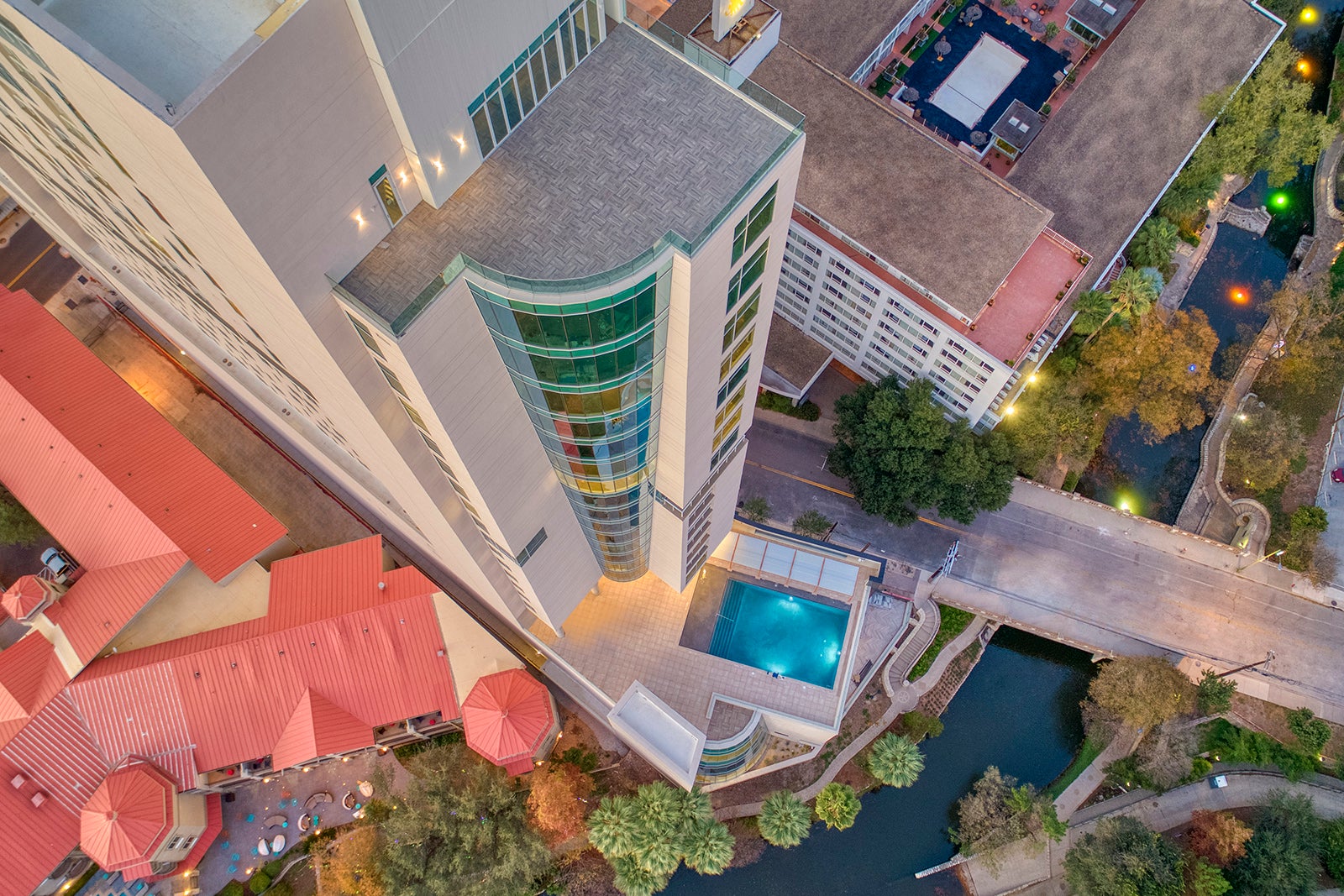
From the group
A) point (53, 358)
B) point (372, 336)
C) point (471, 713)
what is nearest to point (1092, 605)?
point (471, 713)

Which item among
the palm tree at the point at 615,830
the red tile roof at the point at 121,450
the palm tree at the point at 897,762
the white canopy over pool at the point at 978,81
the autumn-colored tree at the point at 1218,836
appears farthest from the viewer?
the white canopy over pool at the point at 978,81

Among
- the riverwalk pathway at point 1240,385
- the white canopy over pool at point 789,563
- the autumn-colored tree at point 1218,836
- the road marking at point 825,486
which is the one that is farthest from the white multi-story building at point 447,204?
the riverwalk pathway at point 1240,385

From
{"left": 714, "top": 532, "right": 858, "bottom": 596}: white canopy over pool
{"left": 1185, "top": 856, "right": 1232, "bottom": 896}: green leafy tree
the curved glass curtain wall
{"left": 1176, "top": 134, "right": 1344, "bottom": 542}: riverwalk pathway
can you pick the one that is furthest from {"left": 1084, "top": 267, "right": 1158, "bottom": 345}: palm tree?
the curved glass curtain wall

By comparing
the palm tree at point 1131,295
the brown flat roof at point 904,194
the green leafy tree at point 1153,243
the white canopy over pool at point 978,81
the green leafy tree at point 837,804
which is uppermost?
the white canopy over pool at point 978,81

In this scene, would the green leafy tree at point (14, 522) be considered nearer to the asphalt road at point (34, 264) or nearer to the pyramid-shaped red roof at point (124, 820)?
the asphalt road at point (34, 264)

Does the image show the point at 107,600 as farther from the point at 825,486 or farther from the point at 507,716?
the point at 825,486

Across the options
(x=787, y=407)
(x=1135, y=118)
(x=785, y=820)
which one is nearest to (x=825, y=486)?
(x=787, y=407)
